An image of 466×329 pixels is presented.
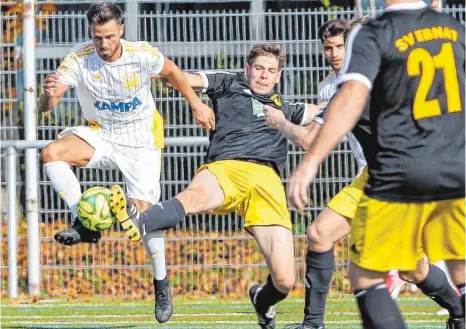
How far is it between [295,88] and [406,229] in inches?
296

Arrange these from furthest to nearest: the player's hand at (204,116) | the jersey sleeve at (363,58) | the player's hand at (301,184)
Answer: the player's hand at (204,116), the jersey sleeve at (363,58), the player's hand at (301,184)

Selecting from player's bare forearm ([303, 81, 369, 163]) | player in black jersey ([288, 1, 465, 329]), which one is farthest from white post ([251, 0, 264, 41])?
player's bare forearm ([303, 81, 369, 163])

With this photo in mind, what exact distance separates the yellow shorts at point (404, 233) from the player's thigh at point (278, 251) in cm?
333

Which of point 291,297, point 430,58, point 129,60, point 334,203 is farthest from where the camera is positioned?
point 291,297

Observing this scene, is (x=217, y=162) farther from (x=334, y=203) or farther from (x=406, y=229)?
(x=406, y=229)

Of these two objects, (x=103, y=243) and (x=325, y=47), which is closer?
(x=325, y=47)

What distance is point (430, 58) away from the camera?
17.2ft

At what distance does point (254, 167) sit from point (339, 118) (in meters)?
3.77

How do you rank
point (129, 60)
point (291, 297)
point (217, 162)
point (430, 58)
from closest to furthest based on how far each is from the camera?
point (430, 58)
point (217, 162)
point (129, 60)
point (291, 297)

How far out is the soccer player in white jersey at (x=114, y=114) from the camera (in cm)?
915

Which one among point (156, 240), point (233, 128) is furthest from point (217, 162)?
point (156, 240)

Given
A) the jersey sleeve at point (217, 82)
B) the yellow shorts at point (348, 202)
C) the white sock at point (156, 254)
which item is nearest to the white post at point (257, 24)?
the jersey sleeve at point (217, 82)

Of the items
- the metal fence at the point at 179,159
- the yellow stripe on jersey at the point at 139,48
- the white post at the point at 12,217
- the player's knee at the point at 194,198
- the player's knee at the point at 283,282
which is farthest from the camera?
the white post at the point at 12,217

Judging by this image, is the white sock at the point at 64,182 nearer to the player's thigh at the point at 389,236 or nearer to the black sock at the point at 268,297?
the black sock at the point at 268,297
